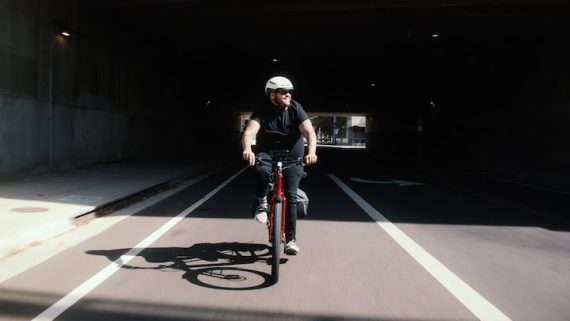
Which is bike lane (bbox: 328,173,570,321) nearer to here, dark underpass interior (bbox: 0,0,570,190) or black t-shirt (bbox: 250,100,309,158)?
black t-shirt (bbox: 250,100,309,158)

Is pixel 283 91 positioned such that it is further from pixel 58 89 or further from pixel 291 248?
pixel 58 89

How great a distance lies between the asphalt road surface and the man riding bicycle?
0.64 m

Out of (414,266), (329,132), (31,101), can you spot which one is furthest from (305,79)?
(329,132)

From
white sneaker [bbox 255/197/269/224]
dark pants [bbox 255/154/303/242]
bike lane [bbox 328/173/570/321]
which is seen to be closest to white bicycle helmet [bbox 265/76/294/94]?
dark pants [bbox 255/154/303/242]

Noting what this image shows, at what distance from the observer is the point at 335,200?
12.2 m

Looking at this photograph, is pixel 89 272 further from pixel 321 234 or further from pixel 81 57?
pixel 81 57

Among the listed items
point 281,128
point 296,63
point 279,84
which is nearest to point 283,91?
point 279,84

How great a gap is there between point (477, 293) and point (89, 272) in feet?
12.3

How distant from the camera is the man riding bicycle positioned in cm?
584

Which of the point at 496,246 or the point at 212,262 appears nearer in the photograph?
the point at 212,262

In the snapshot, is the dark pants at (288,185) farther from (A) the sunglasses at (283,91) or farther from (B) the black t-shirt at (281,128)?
(A) the sunglasses at (283,91)

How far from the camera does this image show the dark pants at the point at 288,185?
5.82 m

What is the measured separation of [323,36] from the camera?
23578 millimetres

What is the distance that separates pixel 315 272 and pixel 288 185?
0.93m
